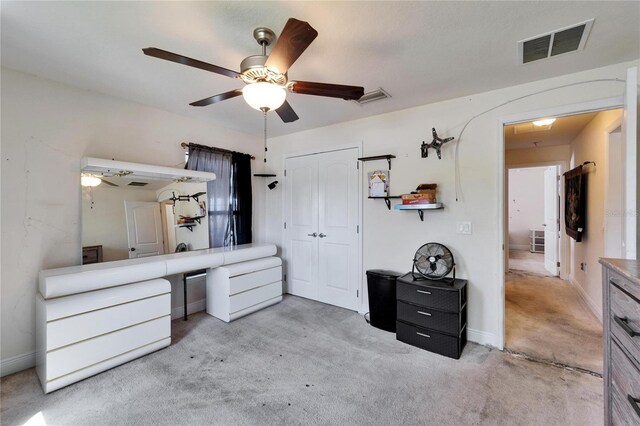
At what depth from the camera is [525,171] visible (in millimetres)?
8141

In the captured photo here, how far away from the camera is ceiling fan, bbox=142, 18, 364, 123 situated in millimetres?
1338

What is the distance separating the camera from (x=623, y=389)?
1161 mm

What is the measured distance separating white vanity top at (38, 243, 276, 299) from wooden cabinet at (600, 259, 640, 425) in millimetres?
3116

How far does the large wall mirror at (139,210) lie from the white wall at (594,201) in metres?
4.54

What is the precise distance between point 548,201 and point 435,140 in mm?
4777

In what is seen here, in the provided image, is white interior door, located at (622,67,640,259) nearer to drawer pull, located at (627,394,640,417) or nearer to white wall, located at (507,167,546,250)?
drawer pull, located at (627,394,640,417)

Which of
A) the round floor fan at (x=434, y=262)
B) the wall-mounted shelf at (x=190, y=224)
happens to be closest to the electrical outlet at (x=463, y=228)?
the round floor fan at (x=434, y=262)

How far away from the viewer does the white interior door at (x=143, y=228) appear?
2893mm

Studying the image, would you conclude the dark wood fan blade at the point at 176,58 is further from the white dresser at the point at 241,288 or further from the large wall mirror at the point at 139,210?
the white dresser at the point at 241,288

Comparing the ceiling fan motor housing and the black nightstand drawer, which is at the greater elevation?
the ceiling fan motor housing

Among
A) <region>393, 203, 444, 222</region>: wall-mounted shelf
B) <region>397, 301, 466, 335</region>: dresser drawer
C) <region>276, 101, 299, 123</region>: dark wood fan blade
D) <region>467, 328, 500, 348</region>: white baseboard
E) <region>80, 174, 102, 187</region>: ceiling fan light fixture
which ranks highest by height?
<region>276, 101, 299, 123</region>: dark wood fan blade

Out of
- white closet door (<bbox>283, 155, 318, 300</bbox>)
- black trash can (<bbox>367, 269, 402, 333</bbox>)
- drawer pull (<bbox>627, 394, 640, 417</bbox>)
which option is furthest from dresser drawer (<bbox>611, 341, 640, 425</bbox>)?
white closet door (<bbox>283, 155, 318, 300</bbox>)

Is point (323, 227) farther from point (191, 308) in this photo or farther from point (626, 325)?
point (626, 325)

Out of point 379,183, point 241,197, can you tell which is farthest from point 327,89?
point 241,197
